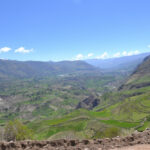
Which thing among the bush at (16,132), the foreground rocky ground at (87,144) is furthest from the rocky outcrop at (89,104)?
the foreground rocky ground at (87,144)

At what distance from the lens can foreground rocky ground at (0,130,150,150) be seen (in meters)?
17.2

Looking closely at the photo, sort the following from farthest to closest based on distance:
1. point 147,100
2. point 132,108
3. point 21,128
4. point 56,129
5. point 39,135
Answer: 1. point 147,100
2. point 132,108
3. point 56,129
4. point 39,135
5. point 21,128

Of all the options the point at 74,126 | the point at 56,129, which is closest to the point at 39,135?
the point at 56,129

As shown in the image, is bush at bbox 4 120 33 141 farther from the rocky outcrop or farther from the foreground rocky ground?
the rocky outcrop

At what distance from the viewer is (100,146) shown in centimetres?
1747

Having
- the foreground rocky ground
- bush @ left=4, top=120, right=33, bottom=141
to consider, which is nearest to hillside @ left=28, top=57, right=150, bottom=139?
bush @ left=4, top=120, right=33, bottom=141

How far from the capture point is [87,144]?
59.9ft

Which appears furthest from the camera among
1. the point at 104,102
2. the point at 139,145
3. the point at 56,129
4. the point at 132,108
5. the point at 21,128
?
the point at 104,102

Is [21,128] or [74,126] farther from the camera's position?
[74,126]

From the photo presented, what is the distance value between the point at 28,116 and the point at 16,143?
190905 millimetres

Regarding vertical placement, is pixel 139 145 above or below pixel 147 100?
above

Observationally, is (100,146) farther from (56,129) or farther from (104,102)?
(104,102)

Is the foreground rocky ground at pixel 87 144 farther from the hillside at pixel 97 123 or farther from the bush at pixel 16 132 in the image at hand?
the hillside at pixel 97 123

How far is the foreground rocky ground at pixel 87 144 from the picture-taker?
17234 millimetres
